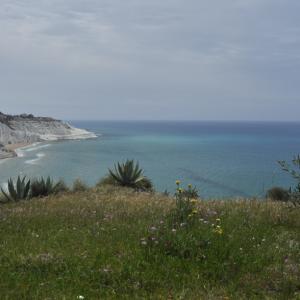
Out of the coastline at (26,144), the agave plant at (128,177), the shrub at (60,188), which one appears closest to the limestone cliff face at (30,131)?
the coastline at (26,144)

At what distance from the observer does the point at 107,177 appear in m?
19.0

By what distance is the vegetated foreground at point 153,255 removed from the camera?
561 cm

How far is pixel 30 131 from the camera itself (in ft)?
461

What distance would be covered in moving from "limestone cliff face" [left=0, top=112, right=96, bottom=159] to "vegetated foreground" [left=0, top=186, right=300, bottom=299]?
8795 cm

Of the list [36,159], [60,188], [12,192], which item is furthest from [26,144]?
[12,192]

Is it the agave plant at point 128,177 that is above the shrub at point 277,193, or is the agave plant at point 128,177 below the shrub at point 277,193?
above

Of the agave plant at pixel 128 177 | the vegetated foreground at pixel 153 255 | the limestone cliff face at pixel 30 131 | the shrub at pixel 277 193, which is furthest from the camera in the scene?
the limestone cliff face at pixel 30 131

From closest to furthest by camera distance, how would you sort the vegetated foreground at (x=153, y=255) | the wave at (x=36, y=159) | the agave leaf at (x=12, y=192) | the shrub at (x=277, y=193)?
the vegetated foreground at (x=153, y=255) → the agave leaf at (x=12, y=192) → the shrub at (x=277, y=193) → the wave at (x=36, y=159)

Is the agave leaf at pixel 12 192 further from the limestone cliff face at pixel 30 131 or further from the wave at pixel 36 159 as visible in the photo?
the limestone cliff face at pixel 30 131

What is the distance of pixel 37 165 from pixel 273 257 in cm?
7657

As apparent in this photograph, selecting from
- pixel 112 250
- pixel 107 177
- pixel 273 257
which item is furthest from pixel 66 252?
pixel 107 177

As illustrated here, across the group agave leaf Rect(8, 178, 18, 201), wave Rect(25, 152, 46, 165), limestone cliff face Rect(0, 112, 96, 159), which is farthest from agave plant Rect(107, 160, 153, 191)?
limestone cliff face Rect(0, 112, 96, 159)

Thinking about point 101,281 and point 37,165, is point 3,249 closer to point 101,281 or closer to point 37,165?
point 101,281

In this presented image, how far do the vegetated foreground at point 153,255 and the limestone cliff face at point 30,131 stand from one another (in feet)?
289
